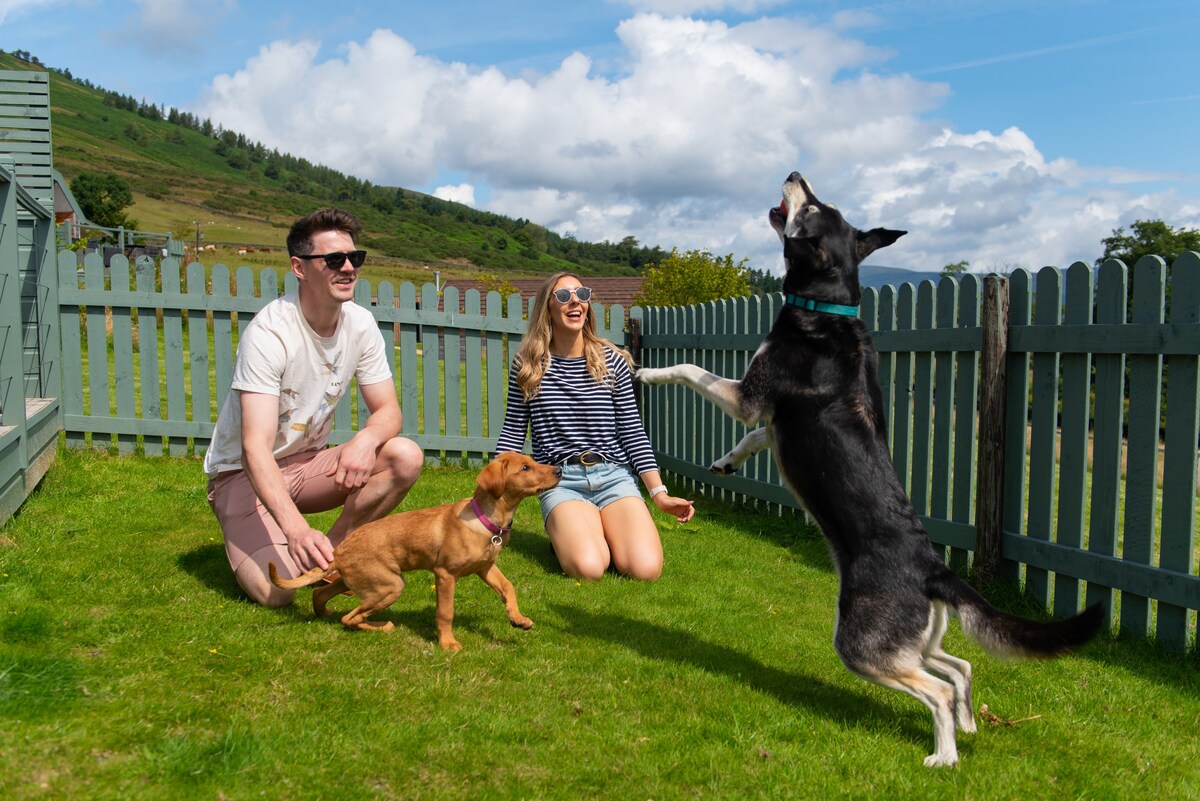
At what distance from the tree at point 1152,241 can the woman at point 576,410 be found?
830 inches

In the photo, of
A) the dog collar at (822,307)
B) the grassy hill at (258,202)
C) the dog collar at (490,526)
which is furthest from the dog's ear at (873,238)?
the grassy hill at (258,202)

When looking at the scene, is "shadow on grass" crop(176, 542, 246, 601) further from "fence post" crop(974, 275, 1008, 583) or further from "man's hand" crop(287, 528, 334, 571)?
"fence post" crop(974, 275, 1008, 583)

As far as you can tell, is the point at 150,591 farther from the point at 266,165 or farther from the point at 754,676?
the point at 266,165

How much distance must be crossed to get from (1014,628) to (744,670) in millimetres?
1290

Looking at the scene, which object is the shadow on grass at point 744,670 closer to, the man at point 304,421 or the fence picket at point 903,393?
the man at point 304,421

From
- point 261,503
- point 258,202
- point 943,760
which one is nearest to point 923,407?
point 943,760

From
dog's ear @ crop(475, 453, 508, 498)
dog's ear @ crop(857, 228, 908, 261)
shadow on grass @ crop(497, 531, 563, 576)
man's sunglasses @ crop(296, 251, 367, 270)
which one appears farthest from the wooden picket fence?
man's sunglasses @ crop(296, 251, 367, 270)

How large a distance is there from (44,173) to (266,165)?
6959 inches

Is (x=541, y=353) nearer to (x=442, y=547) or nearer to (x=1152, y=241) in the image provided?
(x=442, y=547)

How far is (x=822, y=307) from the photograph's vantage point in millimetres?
3822

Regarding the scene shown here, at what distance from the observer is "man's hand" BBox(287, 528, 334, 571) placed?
3.68 m

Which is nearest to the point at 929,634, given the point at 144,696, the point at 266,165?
the point at 144,696

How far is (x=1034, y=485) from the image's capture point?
5.08 m

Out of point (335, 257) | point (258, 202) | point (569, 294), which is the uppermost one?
point (258, 202)
